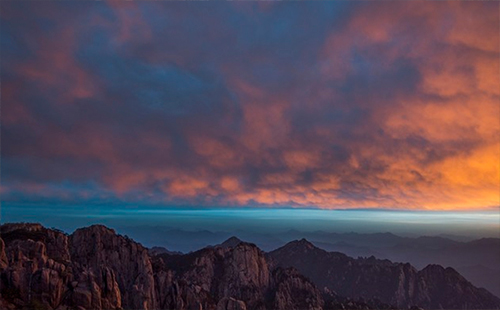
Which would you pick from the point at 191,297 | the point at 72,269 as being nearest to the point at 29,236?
the point at 72,269

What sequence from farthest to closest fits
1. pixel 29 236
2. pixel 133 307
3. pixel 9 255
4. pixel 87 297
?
pixel 29 236
pixel 133 307
pixel 9 255
pixel 87 297

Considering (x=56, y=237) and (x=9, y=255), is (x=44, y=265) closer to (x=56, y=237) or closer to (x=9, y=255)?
(x=9, y=255)

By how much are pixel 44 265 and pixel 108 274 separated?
22.2 meters

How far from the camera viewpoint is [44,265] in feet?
397

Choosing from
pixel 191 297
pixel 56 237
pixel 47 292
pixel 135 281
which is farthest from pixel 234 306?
pixel 47 292

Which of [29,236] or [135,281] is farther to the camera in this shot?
[135,281]

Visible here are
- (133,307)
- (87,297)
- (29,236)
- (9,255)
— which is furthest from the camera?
(29,236)

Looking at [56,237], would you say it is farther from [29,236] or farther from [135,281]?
[135,281]

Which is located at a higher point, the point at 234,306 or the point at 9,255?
the point at 9,255

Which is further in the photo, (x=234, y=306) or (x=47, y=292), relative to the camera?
(x=234, y=306)

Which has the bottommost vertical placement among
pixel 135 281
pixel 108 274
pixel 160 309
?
pixel 160 309

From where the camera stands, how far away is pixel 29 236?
186m

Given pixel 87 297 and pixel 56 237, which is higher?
pixel 56 237

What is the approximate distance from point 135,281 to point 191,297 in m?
31.5
